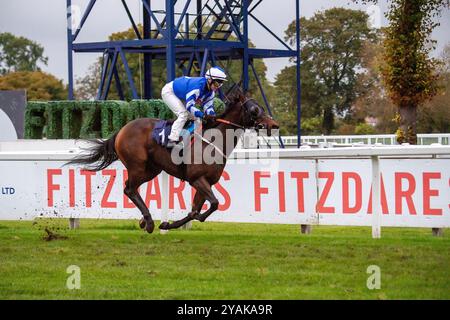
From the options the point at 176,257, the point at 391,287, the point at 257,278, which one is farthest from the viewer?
the point at 176,257

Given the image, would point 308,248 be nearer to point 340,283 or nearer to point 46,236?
point 340,283

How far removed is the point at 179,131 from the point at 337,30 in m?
30.4

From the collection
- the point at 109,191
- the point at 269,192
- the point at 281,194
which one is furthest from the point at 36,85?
the point at 281,194

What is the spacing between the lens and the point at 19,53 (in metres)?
70.1

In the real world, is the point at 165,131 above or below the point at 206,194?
above

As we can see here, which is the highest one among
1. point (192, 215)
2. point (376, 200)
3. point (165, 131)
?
point (165, 131)

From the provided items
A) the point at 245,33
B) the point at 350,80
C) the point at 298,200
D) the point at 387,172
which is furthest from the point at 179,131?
the point at 350,80

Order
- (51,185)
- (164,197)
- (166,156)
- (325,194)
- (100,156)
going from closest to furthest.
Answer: (166,156) → (325,194) → (100,156) → (164,197) → (51,185)

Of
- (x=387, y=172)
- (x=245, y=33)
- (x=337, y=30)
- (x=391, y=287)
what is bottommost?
(x=391, y=287)

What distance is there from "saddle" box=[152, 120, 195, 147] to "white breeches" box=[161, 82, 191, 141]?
0.07m

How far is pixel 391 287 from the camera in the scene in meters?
7.73

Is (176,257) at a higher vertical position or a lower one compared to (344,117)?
lower

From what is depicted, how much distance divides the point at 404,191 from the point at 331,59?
94.5ft

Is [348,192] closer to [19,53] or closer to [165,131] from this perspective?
[165,131]
